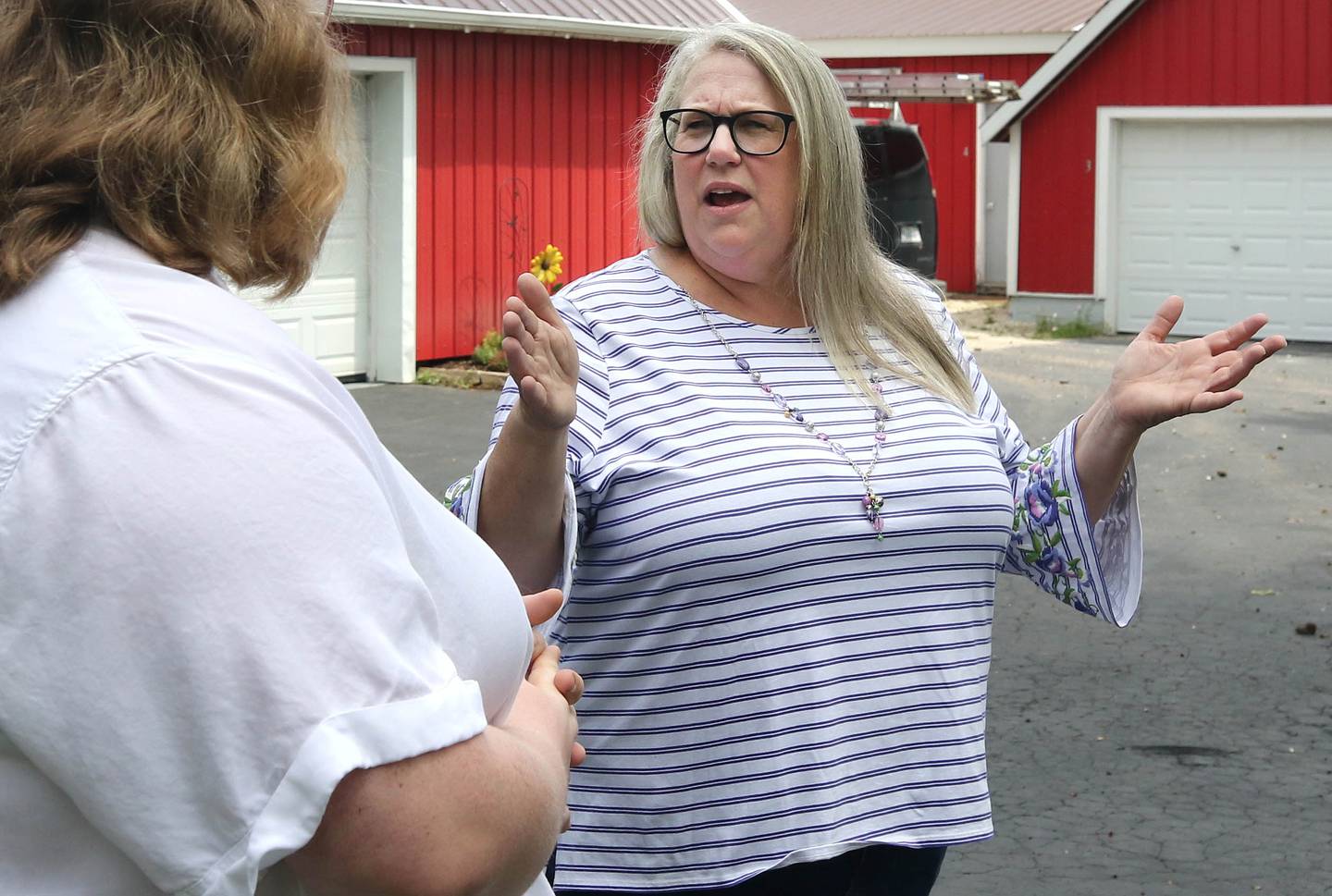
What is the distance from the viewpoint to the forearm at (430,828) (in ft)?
4.25

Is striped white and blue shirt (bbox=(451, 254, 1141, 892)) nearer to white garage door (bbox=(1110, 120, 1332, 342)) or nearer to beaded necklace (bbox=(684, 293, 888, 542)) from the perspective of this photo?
beaded necklace (bbox=(684, 293, 888, 542))

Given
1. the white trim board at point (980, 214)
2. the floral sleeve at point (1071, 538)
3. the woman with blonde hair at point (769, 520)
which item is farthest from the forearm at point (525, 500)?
the white trim board at point (980, 214)

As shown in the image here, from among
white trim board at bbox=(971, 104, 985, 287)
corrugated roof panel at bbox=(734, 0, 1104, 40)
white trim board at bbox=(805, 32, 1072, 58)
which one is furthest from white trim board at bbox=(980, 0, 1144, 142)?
corrugated roof panel at bbox=(734, 0, 1104, 40)

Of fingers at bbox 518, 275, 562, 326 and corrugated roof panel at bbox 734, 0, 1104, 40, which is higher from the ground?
corrugated roof panel at bbox 734, 0, 1104, 40

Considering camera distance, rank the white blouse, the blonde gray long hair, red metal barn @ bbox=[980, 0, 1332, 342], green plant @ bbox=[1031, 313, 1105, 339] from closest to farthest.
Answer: the white blouse < the blonde gray long hair < red metal barn @ bbox=[980, 0, 1332, 342] < green plant @ bbox=[1031, 313, 1105, 339]

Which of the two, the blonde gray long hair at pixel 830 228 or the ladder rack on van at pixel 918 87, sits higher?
the ladder rack on van at pixel 918 87

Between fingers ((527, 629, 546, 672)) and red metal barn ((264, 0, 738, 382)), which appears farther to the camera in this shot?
red metal barn ((264, 0, 738, 382))

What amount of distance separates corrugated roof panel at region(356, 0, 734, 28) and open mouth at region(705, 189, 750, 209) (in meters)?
11.0

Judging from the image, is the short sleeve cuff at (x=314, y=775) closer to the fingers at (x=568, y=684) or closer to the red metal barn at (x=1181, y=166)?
the fingers at (x=568, y=684)

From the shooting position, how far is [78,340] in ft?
4.22

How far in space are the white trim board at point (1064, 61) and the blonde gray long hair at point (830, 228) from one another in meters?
17.1

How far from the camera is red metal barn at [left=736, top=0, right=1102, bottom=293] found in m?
23.6

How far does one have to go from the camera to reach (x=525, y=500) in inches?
99.8

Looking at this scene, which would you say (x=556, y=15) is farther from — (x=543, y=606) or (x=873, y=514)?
(x=543, y=606)
